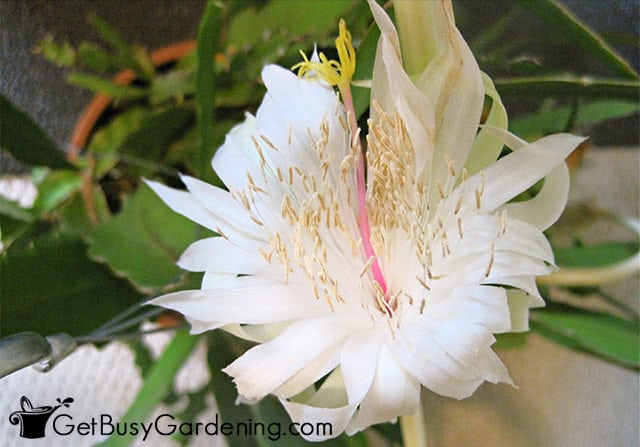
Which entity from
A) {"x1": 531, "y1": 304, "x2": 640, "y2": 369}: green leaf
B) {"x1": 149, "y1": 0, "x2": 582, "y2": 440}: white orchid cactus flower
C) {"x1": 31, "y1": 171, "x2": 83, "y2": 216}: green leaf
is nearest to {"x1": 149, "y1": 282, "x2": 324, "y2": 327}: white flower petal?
{"x1": 149, "y1": 0, "x2": 582, "y2": 440}: white orchid cactus flower

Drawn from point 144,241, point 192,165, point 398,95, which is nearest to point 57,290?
point 144,241

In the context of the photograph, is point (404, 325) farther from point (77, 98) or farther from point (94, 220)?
point (77, 98)

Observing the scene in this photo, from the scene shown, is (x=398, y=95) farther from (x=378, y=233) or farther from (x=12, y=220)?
(x=12, y=220)

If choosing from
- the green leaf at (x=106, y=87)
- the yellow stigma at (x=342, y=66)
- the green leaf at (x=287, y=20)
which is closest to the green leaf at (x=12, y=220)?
the green leaf at (x=106, y=87)

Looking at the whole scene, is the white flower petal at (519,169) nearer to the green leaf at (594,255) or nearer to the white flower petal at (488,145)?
the white flower petal at (488,145)

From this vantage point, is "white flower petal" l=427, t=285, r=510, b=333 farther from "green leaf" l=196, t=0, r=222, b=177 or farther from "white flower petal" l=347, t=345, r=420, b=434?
"green leaf" l=196, t=0, r=222, b=177

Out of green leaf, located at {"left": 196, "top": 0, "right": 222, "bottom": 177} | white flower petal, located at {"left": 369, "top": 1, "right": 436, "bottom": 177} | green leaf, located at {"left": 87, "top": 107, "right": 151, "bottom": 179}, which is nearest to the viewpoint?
white flower petal, located at {"left": 369, "top": 1, "right": 436, "bottom": 177}
